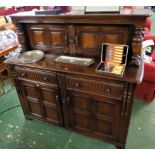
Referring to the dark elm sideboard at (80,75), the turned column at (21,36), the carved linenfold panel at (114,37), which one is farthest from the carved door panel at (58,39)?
the carved linenfold panel at (114,37)

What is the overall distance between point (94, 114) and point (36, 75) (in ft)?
2.20

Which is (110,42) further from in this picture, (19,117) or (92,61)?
(19,117)

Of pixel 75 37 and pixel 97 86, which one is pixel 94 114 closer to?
pixel 97 86

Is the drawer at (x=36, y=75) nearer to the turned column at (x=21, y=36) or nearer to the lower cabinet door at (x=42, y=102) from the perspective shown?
the lower cabinet door at (x=42, y=102)

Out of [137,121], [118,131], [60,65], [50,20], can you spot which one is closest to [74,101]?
[60,65]

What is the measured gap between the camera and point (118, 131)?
145 centimetres

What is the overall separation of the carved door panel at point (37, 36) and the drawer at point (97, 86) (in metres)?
0.53

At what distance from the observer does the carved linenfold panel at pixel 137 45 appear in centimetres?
114

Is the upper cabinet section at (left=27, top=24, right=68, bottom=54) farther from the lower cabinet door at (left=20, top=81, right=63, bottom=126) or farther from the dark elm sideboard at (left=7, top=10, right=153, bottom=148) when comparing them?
the lower cabinet door at (left=20, top=81, right=63, bottom=126)

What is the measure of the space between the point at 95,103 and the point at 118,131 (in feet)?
1.19

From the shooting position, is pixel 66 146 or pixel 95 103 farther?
pixel 66 146

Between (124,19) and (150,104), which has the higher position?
(124,19)

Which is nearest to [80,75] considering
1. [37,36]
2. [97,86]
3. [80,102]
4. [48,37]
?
[97,86]
